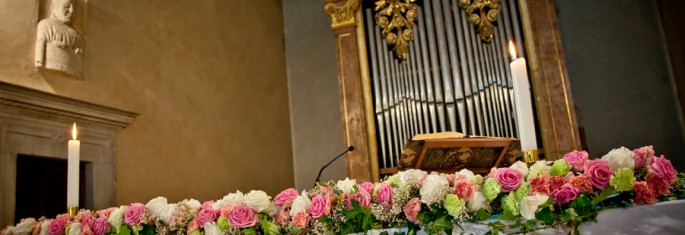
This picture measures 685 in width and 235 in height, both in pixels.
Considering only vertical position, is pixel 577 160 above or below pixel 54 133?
below

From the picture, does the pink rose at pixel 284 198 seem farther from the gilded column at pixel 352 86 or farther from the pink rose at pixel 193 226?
the gilded column at pixel 352 86

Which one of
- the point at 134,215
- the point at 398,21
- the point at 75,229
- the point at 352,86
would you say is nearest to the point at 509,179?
the point at 134,215

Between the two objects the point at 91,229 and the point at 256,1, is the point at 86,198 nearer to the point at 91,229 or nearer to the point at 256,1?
the point at 91,229

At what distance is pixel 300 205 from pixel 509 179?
0.59 meters

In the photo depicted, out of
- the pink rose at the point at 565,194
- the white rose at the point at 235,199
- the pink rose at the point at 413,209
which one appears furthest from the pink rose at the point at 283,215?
the pink rose at the point at 565,194

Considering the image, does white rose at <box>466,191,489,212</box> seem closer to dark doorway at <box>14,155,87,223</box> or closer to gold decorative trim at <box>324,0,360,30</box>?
dark doorway at <box>14,155,87,223</box>

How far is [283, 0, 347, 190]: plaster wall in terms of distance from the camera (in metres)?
5.79

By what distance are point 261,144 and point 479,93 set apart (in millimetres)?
2095

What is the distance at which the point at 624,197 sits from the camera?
4.70 ft

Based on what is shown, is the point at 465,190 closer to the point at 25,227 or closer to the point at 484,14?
the point at 25,227

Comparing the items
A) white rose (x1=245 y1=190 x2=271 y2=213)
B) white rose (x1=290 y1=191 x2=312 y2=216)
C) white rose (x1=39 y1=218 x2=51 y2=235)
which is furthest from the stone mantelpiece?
white rose (x1=290 y1=191 x2=312 y2=216)

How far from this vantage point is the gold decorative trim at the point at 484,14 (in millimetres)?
5125

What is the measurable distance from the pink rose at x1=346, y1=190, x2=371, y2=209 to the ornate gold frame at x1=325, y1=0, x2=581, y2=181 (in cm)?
338

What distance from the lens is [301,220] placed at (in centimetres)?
162
